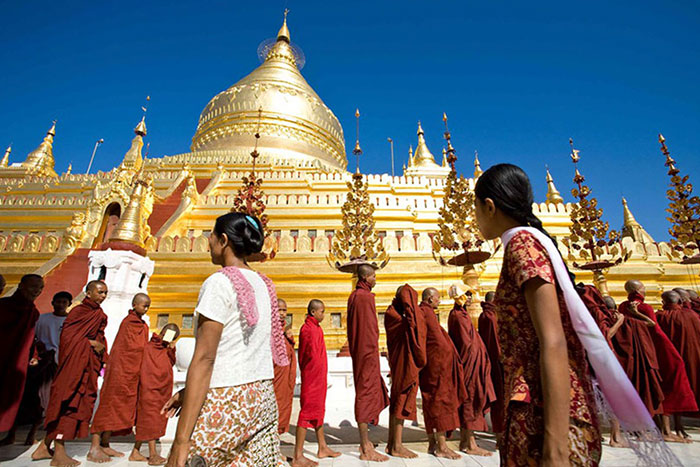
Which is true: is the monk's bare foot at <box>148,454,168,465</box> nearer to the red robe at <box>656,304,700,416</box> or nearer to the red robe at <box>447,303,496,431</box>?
the red robe at <box>447,303,496,431</box>

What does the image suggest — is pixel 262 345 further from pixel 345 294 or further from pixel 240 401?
pixel 345 294

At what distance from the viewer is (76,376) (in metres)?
4.29

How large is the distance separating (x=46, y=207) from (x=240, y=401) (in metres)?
21.3

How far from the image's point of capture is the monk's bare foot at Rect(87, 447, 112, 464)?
407 centimetres

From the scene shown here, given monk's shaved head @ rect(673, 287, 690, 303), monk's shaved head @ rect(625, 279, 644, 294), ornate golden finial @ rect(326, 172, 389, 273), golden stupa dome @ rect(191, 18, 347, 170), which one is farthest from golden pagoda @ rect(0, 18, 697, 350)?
monk's shaved head @ rect(625, 279, 644, 294)

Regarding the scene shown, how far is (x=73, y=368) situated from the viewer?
4.31 m

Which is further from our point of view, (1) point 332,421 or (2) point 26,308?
(1) point 332,421

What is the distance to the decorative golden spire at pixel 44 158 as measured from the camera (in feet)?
107

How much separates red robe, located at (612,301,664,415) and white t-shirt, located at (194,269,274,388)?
5292mm

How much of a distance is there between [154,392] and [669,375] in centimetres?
675

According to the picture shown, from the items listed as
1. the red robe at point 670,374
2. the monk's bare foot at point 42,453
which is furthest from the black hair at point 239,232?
the red robe at point 670,374

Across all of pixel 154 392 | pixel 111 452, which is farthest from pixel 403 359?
pixel 111 452

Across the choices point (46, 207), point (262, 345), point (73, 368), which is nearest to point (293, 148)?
point (46, 207)

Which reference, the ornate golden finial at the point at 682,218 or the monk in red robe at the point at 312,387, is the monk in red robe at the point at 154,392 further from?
the ornate golden finial at the point at 682,218
